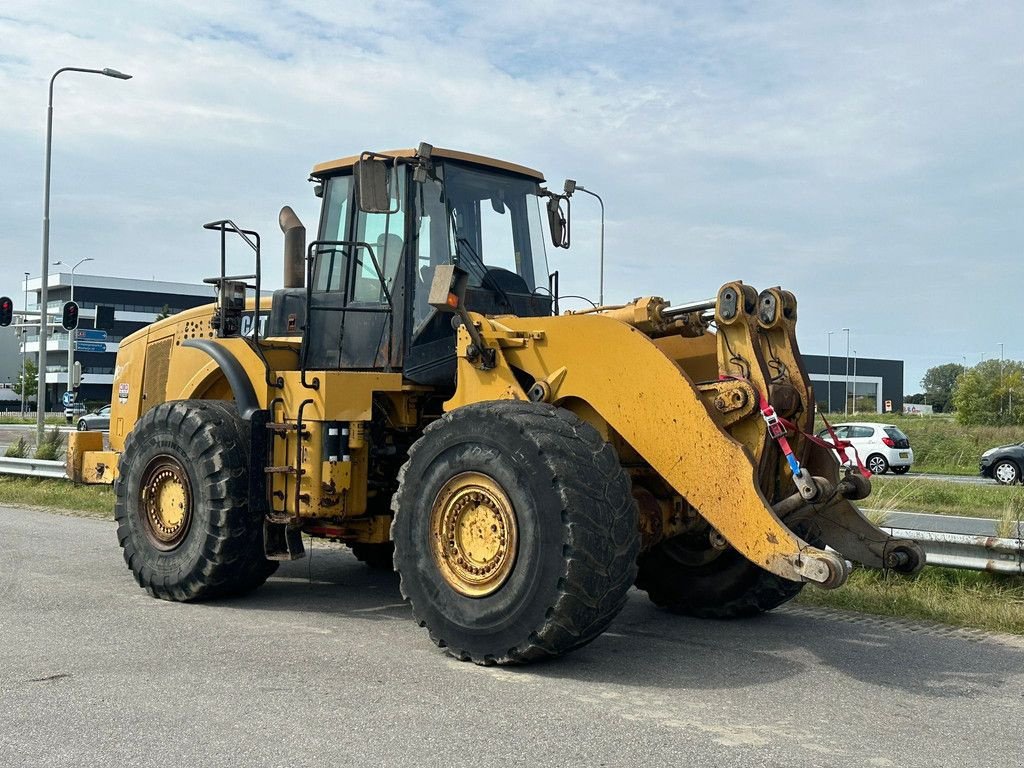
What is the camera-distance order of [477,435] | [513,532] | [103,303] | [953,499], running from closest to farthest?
[513,532] → [477,435] → [953,499] → [103,303]

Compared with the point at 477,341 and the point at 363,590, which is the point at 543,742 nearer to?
the point at 477,341

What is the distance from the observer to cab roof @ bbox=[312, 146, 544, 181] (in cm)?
816

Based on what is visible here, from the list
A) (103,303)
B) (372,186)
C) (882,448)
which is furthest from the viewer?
(103,303)

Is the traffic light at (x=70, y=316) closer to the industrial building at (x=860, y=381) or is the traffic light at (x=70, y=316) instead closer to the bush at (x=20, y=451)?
the bush at (x=20, y=451)

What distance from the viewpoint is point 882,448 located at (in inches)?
1256

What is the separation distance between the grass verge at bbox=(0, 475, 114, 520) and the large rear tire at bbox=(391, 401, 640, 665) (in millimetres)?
8414

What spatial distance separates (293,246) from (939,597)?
583 centimetres

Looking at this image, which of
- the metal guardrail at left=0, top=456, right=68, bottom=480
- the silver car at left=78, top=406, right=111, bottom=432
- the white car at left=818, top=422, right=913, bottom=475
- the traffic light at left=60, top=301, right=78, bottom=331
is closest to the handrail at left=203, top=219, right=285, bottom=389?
the metal guardrail at left=0, top=456, right=68, bottom=480

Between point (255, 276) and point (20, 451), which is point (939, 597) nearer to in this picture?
point (255, 276)

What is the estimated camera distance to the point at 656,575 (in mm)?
8055

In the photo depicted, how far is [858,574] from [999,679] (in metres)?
2.90

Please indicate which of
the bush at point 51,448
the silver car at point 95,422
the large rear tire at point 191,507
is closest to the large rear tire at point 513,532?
the large rear tire at point 191,507

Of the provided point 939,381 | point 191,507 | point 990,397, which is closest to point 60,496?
point 191,507

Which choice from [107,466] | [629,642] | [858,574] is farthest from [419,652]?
[107,466]
